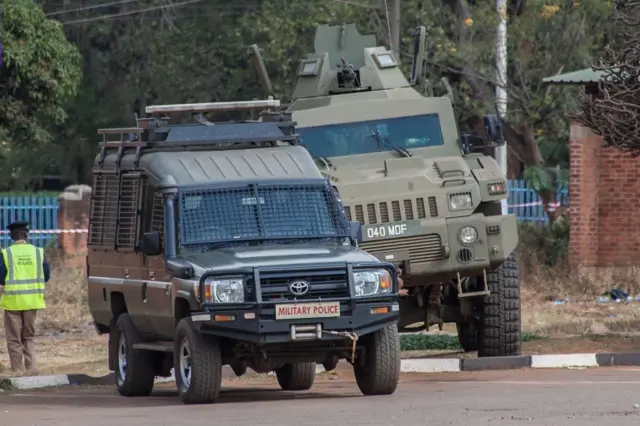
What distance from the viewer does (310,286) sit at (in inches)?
472

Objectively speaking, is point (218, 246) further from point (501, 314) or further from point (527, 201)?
point (527, 201)

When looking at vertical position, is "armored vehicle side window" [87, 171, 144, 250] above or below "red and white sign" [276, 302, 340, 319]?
above

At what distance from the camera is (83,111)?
157ft

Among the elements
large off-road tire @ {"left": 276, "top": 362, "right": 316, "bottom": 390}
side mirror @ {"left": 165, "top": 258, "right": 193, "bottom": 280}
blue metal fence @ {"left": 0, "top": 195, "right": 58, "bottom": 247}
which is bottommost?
large off-road tire @ {"left": 276, "top": 362, "right": 316, "bottom": 390}

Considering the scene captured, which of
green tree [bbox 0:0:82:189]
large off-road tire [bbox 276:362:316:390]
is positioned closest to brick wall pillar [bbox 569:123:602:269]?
green tree [bbox 0:0:82:189]

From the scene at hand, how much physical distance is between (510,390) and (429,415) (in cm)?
204

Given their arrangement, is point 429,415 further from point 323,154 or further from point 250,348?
point 323,154

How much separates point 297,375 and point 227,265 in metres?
2.46

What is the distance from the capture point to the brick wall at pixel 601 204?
26906 millimetres

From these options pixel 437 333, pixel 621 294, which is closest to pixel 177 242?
pixel 437 333

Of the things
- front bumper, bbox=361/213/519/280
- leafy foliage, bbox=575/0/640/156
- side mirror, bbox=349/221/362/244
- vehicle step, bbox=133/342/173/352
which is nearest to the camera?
side mirror, bbox=349/221/362/244

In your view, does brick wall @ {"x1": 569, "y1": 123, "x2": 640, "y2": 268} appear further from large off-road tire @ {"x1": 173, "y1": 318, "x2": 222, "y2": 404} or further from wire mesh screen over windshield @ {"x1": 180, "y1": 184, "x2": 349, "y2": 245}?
large off-road tire @ {"x1": 173, "y1": 318, "x2": 222, "y2": 404}

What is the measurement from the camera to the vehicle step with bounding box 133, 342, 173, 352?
1324 cm

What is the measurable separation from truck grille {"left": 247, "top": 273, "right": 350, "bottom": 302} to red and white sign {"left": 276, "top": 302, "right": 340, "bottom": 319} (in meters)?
0.07
